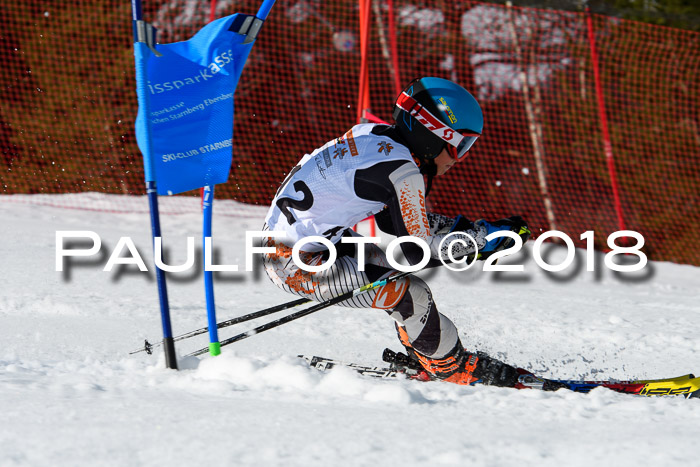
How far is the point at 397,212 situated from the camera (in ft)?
10.1

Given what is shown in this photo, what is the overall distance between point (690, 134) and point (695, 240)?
2341mm

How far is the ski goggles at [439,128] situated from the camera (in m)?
3.20

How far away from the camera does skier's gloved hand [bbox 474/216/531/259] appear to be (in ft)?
11.2

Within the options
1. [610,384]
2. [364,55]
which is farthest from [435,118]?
[364,55]

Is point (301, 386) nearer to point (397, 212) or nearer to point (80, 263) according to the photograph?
point (397, 212)

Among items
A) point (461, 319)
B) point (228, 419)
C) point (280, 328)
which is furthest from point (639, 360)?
point (228, 419)

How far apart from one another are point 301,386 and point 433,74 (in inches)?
496

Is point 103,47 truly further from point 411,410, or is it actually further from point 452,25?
point 411,410

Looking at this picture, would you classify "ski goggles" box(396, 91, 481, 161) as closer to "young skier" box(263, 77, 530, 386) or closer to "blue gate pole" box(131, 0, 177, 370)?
"young skier" box(263, 77, 530, 386)

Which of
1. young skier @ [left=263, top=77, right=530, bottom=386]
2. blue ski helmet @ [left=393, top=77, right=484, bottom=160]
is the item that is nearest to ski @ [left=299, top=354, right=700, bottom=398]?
young skier @ [left=263, top=77, right=530, bottom=386]

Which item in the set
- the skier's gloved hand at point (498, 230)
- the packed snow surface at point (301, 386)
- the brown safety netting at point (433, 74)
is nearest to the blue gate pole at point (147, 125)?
the packed snow surface at point (301, 386)

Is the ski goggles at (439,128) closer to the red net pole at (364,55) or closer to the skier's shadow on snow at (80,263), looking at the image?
the skier's shadow on snow at (80,263)

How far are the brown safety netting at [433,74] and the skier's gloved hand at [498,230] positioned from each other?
25.5ft

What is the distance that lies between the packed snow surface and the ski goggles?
108 cm
